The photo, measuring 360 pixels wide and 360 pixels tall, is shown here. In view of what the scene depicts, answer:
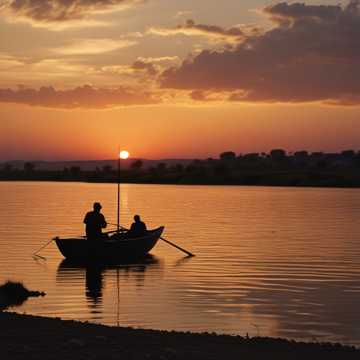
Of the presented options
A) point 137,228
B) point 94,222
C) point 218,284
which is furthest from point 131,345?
point 137,228

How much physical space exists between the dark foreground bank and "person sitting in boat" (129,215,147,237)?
58.3ft

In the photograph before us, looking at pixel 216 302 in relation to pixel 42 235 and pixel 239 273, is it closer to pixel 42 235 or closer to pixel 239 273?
pixel 239 273

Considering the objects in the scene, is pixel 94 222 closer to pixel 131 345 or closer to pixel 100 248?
pixel 100 248

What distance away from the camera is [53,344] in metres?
11.8

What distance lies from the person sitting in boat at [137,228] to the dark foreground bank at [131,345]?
1776 cm

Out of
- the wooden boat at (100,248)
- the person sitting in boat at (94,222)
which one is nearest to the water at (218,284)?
the wooden boat at (100,248)

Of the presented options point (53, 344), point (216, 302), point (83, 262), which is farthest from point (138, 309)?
point (83, 262)

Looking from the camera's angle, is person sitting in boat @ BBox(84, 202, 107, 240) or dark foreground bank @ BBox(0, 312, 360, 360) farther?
person sitting in boat @ BBox(84, 202, 107, 240)

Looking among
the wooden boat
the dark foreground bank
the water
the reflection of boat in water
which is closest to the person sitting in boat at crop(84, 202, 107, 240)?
the wooden boat

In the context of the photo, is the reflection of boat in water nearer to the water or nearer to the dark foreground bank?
the water

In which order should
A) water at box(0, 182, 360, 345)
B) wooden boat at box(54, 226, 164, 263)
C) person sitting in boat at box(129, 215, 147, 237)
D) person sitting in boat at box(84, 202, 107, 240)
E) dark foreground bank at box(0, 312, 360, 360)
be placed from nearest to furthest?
dark foreground bank at box(0, 312, 360, 360) → water at box(0, 182, 360, 345) → person sitting in boat at box(84, 202, 107, 240) → wooden boat at box(54, 226, 164, 263) → person sitting in boat at box(129, 215, 147, 237)

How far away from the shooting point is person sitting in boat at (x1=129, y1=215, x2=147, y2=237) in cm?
3192

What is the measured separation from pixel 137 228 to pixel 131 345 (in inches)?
785

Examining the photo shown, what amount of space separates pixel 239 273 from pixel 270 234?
20.8 metres
